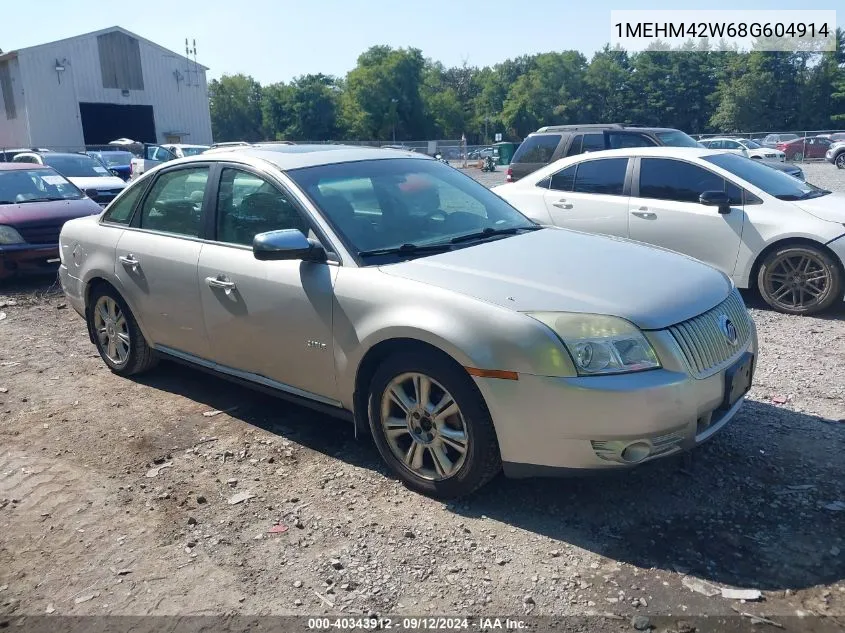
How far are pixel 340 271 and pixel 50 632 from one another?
2063 mm

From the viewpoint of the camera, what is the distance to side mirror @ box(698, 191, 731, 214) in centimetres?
724

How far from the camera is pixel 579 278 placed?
12.0ft

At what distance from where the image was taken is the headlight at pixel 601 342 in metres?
3.24

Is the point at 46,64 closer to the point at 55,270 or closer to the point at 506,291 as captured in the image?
the point at 55,270

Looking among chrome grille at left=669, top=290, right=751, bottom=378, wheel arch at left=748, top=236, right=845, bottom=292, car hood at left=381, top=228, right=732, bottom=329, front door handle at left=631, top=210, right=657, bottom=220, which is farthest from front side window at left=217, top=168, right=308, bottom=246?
wheel arch at left=748, top=236, right=845, bottom=292

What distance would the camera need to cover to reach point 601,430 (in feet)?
10.6

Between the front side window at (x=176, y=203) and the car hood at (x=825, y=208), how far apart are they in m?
5.54

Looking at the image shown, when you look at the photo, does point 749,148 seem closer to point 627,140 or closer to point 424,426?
point 627,140

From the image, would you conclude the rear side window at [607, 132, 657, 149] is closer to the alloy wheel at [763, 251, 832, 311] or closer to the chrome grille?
the alloy wheel at [763, 251, 832, 311]

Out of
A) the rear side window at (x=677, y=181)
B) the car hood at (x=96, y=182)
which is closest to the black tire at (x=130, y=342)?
the rear side window at (x=677, y=181)

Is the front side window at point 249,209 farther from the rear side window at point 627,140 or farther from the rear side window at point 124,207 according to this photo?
the rear side window at point 627,140

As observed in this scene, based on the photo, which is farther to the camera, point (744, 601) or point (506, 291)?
point (506, 291)

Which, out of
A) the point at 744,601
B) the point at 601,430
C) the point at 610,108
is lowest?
the point at 744,601

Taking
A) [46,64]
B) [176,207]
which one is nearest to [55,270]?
[176,207]
